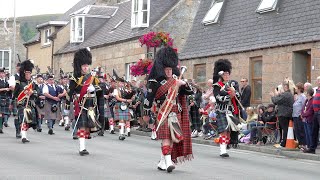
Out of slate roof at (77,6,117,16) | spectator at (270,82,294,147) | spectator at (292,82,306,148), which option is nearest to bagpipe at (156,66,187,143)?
spectator at (292,82,306,148)

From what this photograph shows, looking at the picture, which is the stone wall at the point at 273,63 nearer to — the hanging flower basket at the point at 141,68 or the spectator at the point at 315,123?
the hanging flower basket at the point at 141,68

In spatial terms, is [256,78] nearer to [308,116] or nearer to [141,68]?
[141,68]

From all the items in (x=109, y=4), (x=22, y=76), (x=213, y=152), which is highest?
(x=109, y=4)

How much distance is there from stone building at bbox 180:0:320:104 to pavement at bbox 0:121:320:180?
6.69 m

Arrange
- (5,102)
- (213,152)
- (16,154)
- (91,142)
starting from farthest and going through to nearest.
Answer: (5,102) → (91,142) → (213,152) → (16,154)

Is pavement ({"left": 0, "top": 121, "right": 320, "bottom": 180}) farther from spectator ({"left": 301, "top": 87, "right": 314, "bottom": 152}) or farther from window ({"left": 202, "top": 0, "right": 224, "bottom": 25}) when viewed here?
window ({"left": 202, "top": 0, "right": 224, "bottom": 25})

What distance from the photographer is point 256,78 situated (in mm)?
26547

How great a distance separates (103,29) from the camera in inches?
1713

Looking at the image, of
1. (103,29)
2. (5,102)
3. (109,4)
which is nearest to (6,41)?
(109,4)

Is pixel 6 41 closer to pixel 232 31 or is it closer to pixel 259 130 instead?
pixel 232 31

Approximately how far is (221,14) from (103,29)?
1477cm

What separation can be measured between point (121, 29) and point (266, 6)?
14.3 metres

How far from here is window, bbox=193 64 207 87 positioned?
30.0m

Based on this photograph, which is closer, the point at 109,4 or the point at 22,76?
the point at 22,76
